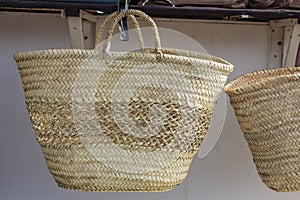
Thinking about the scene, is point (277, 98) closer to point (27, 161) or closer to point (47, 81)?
point (47, 81)

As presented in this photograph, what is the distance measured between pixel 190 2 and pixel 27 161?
0.67m

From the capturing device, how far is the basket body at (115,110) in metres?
0.85

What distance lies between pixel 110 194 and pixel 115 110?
0.53 m

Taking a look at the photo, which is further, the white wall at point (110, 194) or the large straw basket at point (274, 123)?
the white wall at point (110, 194)

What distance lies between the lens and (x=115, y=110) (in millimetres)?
853

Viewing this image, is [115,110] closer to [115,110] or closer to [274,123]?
[115,110]

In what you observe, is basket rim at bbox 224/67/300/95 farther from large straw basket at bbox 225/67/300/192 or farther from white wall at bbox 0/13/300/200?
white wall at bbox 0/13/300/200

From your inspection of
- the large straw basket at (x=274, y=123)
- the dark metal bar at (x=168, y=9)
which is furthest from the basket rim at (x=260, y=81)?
the dark metal bar at (x=168, y=9)

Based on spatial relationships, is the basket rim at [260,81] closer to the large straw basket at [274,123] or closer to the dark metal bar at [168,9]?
the large straw basket at [274,123]

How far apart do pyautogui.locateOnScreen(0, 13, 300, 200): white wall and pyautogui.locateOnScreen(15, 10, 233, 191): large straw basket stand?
36 centimetres

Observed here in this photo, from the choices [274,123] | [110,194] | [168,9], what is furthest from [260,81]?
[110,194]

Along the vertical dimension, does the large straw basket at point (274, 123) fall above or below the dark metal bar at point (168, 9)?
below

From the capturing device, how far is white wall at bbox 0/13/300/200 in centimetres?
124

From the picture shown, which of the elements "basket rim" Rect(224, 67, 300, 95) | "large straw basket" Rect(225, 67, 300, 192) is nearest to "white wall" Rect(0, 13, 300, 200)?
"basket rim" Rect(224, 67, 300, 95)
